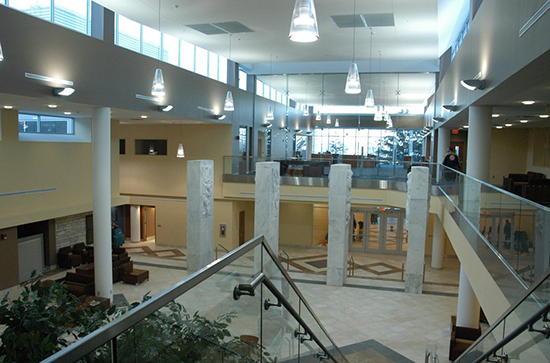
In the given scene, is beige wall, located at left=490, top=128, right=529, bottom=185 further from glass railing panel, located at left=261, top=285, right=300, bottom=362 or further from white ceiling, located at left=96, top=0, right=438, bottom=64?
glass railing panel, located at left=261, top=285, right=300, bottom=362

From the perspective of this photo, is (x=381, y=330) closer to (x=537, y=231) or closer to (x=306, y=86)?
(x=537, y=231)

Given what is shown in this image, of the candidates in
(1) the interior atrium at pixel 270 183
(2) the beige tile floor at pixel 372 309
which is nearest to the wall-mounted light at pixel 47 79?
(1) the interior atrium at pixel 270 183

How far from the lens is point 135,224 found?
79.1 ft

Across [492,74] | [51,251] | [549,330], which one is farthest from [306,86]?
[549,330]

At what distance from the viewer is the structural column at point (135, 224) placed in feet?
79.1

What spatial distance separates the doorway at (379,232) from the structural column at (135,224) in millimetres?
11665

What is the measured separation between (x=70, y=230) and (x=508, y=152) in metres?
20.4

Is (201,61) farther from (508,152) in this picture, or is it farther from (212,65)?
(508,152)

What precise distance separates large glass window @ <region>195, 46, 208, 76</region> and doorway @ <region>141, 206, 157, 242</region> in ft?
27.9

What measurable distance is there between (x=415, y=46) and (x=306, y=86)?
8.14 m

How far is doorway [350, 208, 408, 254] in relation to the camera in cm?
2438

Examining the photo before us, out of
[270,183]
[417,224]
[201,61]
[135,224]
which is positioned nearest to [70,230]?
[135,224]

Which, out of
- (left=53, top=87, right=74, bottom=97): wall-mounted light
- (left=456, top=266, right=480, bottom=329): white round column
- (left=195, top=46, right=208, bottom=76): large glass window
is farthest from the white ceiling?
(left=456, top=266, right=480, bottom=329): white round column

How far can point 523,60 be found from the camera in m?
5.70
